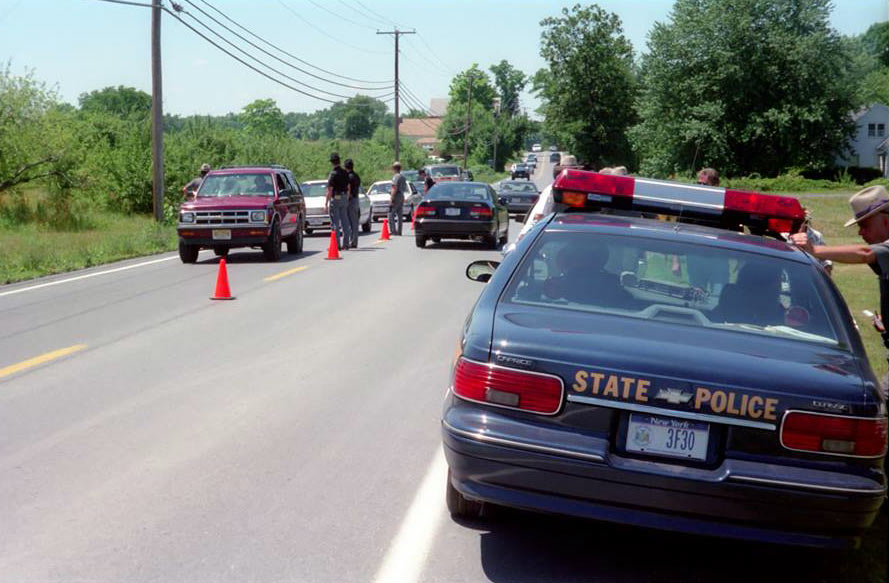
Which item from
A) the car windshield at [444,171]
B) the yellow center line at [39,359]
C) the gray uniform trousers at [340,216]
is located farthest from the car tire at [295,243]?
the car windshield at [444,171]

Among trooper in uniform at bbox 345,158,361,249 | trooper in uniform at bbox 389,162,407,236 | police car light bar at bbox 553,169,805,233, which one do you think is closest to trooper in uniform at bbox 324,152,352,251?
trooper in uniform at bbox 345,158,361,249

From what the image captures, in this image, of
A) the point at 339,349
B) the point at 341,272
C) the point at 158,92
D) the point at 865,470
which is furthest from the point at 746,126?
the point at 865,470

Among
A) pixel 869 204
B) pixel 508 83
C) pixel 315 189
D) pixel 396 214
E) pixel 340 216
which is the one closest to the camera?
pixel 869 204

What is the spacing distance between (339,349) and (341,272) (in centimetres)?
789

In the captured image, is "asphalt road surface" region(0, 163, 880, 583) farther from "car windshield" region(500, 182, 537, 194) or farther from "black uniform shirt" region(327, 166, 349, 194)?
"car windshield" region(500, 182, 537, 194)

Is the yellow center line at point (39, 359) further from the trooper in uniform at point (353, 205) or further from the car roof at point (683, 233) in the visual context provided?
the trooper in uniform at point (353, 205)

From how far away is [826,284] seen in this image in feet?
17.2

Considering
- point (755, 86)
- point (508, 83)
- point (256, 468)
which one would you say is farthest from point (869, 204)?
point (508, 83)

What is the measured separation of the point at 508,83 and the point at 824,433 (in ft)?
542

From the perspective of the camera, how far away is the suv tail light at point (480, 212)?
24312mm

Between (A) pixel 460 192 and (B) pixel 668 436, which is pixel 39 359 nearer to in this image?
(B) pixel 668 436

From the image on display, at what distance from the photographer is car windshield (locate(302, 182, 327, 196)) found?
3150 cm

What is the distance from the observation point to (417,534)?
5086 millimetres

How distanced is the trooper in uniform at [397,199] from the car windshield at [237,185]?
6.90 meters
